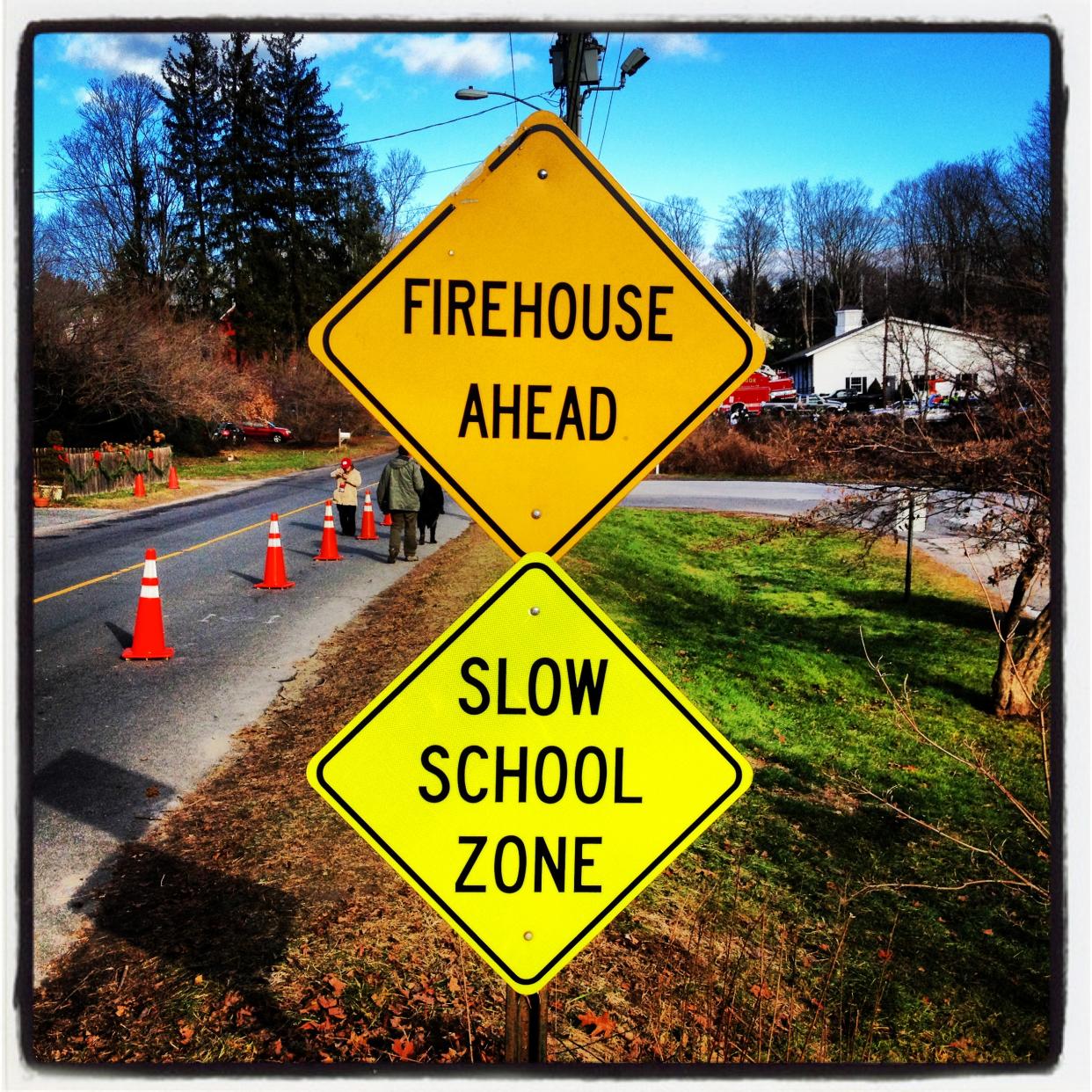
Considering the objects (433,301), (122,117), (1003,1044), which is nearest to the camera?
(433,301)

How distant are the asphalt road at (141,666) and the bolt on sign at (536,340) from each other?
3.20m

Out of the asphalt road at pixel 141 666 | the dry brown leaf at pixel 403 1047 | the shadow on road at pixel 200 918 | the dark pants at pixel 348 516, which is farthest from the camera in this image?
the dark pants at pixel 348 516

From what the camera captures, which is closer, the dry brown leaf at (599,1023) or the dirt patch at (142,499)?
the dry brown leaf at (599,1023)

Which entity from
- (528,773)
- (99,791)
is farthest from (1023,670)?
(528,773)

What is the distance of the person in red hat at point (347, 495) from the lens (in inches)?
674

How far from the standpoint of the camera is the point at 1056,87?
6.38 feet

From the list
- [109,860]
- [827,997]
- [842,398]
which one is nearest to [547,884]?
[827,997]

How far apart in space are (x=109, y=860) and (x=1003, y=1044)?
428 centimetres

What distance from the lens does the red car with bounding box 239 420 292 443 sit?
47.6 metres

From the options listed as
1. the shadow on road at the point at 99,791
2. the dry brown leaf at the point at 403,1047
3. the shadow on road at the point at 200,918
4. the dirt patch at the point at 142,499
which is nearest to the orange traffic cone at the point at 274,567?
the shadow on road at the point at 99,791

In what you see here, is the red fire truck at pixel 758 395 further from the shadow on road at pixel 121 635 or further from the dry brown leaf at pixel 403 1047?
the dry brown leaf at pixel 403 1047

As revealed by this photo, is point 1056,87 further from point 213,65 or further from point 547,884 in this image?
point 213,65

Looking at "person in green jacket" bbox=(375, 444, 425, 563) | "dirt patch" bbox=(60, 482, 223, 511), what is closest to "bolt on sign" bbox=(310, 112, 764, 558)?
"person in green jacket" bbox=(375, 444, 425, 563)

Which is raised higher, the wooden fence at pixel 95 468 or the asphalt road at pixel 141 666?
the wooden fence at pixel 95 468
